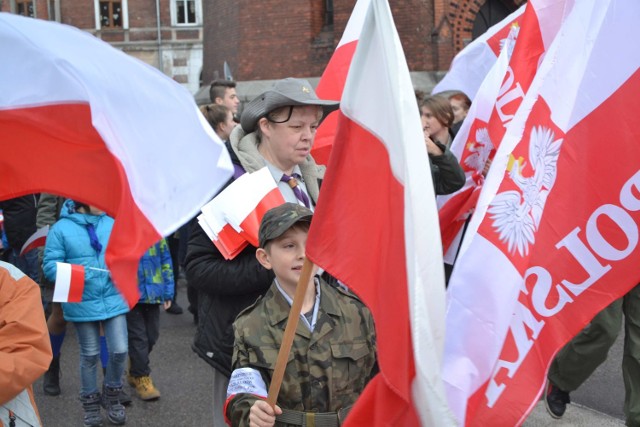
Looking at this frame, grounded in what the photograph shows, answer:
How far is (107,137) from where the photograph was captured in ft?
9.25

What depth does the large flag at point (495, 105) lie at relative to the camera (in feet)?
12.0

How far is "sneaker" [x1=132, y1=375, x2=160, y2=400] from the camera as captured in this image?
633cm

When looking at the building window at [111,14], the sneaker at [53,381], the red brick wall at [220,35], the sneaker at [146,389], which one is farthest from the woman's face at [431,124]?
the building window at [111,14]

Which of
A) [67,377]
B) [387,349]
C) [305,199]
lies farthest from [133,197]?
[67,377]

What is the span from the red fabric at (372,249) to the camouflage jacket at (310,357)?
1.15ft

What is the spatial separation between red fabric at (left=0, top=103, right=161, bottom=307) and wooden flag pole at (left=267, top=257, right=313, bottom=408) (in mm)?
744

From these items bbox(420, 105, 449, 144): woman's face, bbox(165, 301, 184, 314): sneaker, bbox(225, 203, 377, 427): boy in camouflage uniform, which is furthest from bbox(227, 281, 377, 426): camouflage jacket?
bbox(165, 301, 184, 314): sneaker

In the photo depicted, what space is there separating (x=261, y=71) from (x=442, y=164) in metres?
11.4

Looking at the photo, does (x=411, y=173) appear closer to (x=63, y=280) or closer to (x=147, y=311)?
(x=63, y=280)

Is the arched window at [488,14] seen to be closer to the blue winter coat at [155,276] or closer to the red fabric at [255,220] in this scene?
the blue winter coat at [155,276]

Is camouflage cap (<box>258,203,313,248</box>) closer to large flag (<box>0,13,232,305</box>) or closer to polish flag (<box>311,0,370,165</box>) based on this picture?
large flag (<box>0,13,232,305</box>)

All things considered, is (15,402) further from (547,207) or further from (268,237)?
(547,207)

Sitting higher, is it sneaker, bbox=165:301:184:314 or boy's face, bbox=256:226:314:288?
boy's face, bbox=256:226:314:288

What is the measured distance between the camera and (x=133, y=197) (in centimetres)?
273
